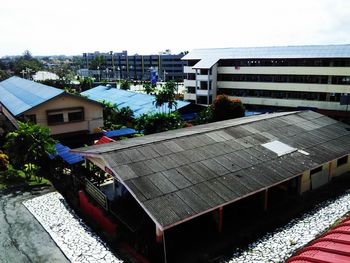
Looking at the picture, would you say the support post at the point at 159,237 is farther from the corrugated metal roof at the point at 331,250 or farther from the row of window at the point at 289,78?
the row of window at the point at 289,78

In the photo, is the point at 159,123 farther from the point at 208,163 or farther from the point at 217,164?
the point at 217,164

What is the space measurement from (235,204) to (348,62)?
4110 cm

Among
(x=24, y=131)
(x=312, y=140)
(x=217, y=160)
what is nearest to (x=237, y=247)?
(x=217, y=160)

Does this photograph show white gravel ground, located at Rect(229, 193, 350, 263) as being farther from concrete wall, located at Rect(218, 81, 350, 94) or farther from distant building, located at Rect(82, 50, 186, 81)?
distant building, located at Rect(82, 50, 186, 81)

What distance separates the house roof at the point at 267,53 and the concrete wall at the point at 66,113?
29347 millimetres

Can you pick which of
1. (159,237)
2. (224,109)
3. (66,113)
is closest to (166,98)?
(224,109)

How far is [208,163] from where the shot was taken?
75.6ft

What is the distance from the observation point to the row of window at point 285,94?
5541 centimetres

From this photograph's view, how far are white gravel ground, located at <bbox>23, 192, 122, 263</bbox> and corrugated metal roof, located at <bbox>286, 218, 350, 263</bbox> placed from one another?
1111 cm

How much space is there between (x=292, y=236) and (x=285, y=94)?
145ft

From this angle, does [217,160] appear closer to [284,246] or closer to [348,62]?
[284,246]

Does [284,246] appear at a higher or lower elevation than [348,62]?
lower

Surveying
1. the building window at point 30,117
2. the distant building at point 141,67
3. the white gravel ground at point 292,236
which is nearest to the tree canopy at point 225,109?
the white gravel ground at point 292,236

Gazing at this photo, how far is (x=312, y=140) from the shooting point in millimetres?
30125
